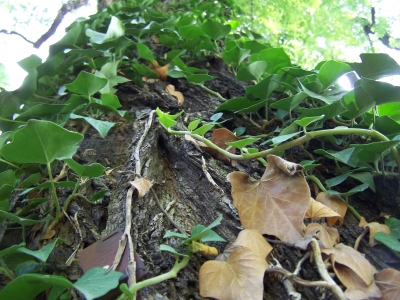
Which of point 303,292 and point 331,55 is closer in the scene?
point 303,292

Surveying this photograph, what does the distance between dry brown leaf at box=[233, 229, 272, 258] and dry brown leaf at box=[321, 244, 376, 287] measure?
0.09 meters

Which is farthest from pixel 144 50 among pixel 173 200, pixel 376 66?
pixel 376 66

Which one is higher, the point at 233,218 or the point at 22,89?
the point at 22,89

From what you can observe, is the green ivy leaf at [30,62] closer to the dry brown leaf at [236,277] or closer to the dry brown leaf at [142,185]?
the dry brown leaf at [142,185]

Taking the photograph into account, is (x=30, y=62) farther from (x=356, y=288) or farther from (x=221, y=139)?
(x=356, y=288)

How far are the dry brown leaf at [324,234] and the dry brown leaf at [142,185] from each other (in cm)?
32

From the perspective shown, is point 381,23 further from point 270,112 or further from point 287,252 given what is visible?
point 287,252

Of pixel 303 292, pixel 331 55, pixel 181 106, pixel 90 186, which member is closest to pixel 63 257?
pixel 90 186

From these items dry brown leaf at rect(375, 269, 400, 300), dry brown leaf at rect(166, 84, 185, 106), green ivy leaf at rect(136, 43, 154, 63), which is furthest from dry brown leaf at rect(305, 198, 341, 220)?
green ivy leaf at rect(136, 43, 154, 63)

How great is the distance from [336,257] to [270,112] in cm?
56

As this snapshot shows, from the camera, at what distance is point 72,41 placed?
124cm

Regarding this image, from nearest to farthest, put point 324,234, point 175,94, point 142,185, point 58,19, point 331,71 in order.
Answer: point 324,234 → point 142,185 → point 331,71 → point 175,94 → point 58,19

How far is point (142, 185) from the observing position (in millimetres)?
677

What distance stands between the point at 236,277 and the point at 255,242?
0.07 metres
